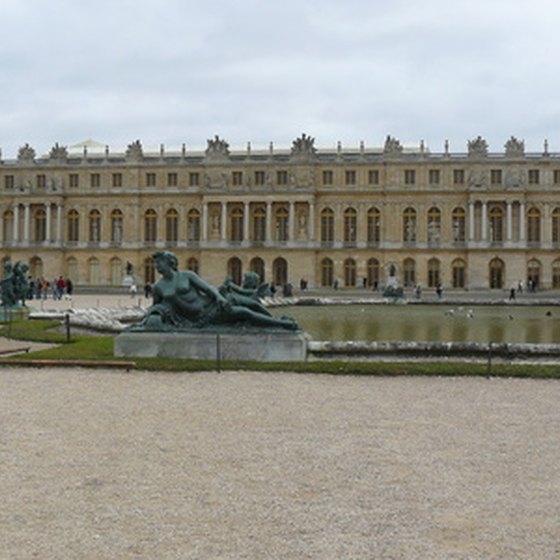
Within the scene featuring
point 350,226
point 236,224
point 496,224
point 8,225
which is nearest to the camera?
point 496,224

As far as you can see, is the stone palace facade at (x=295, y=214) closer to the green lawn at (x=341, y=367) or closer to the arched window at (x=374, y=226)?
the arched window at (x=374, y=226)

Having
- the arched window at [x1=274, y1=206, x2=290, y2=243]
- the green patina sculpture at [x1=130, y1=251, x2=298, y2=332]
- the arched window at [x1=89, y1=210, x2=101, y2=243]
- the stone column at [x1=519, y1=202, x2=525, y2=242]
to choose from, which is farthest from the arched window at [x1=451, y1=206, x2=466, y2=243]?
the green patina sculpture at [x1=130, y1=251, x2=298, y2=332]

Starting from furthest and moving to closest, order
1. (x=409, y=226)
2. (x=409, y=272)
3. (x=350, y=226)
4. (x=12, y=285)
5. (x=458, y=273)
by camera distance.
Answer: (x=350, y=226) < (x=409, y=272) < (x=409, y=226) < (x=458, y=273) < (x=12, y=285)

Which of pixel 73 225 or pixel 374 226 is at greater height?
pixel 73 225

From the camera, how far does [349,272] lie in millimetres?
64625

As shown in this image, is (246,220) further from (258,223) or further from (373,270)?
(373,270)

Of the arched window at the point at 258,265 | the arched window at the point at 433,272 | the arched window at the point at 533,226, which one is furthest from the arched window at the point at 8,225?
the arched window at the point at 533,226

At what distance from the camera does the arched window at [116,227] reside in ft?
222

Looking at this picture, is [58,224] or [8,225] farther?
[8,225]

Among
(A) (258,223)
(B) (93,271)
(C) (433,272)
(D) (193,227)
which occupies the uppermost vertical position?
(A) (258,223)

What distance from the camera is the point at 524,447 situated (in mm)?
7828

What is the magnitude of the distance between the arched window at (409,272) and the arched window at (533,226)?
29.8ft

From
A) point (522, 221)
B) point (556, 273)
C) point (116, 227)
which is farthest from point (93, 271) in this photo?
point (556, 273)

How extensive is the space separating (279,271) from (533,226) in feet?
66.6
